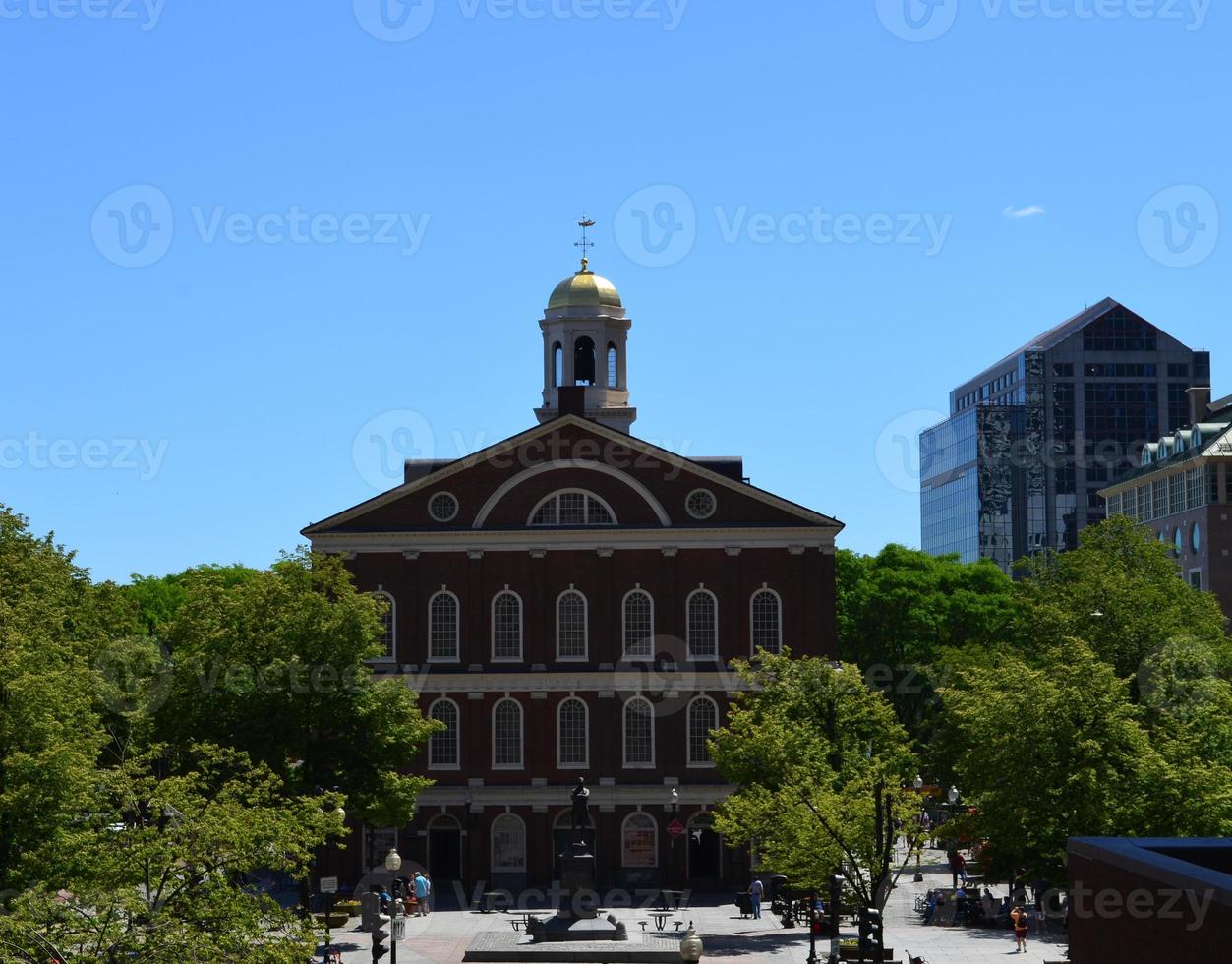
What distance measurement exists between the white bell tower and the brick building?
870 centimetres

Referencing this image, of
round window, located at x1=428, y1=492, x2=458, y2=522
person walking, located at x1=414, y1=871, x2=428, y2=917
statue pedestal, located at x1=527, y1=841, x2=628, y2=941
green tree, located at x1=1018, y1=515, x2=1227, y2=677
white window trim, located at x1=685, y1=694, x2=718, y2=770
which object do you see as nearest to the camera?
statue pedestal, located at x1=527, y1=841, x2=628, y2=941

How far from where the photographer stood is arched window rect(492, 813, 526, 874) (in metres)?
67.1

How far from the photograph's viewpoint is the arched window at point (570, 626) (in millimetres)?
68000

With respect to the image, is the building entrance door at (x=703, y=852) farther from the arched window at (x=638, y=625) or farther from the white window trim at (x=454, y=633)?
the white window trim at (x=454, y=633)

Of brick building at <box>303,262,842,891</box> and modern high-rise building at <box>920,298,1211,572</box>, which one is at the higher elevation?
modern high-rise building at <box>920,298,1211,572</box>

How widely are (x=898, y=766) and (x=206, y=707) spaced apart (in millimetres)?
21245

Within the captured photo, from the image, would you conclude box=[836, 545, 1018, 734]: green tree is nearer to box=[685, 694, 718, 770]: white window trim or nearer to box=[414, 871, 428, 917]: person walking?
box=[685, 694, 718, 770]: white window trim

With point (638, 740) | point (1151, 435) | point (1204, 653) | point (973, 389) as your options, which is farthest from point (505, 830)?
point (973, 389)

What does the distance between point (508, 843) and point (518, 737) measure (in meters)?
3.90

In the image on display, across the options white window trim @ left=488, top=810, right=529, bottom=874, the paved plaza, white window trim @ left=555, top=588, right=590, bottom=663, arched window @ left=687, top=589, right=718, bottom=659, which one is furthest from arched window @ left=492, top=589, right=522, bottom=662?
the paved plaza

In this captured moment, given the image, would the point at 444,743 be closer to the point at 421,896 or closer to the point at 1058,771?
the point at 421,896

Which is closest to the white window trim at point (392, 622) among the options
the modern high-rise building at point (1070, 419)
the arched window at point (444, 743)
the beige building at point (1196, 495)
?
the arched window at point (444, 743)

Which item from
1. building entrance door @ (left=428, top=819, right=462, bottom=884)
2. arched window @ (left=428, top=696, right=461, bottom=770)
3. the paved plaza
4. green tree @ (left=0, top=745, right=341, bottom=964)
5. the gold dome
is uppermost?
the gold dome

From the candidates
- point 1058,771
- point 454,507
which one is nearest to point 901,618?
point 454,507
